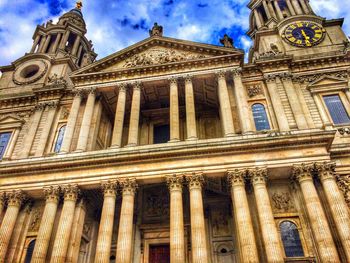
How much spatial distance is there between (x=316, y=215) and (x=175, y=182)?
6341 millimetres

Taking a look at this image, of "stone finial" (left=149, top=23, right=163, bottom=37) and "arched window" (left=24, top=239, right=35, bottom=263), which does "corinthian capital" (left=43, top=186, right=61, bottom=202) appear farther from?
"stone finial" (left=149, top=23, right=163, bottom=37)

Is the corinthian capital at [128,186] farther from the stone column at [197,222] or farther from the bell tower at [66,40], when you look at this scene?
the bell tower at [66,40]

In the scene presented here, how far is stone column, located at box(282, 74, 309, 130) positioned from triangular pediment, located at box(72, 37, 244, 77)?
3.17 meters

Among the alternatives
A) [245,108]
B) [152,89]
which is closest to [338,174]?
[245,108]

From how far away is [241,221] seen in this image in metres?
12.8

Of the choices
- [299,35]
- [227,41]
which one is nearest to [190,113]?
[227,41]

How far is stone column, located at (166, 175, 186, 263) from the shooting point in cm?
1248

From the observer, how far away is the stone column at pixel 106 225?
42.6 ft

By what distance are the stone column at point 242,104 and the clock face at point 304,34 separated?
6.71 m

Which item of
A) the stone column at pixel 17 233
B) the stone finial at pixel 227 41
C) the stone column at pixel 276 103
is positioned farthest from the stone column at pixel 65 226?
the stone finial at pixel 227 41

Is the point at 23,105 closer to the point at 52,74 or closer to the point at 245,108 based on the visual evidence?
the point at 52,74

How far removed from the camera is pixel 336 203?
502 inches

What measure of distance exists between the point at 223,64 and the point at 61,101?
11.4 meters

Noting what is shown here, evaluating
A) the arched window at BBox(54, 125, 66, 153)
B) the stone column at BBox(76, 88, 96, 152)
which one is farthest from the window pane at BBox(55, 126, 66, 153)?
the stone column at BBox(76, 88, 96, 152)
